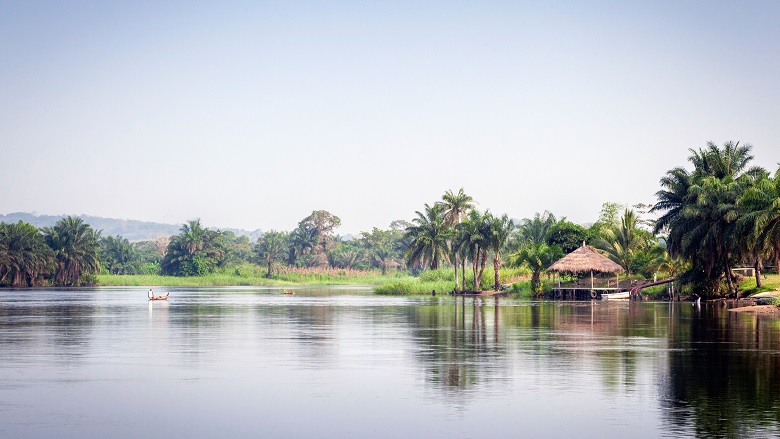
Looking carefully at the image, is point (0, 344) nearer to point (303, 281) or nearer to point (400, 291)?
point (400, 291)

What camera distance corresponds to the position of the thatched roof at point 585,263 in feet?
212

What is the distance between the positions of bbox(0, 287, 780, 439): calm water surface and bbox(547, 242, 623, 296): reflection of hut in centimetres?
3143

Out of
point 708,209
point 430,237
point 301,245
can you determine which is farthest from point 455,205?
point 301,245

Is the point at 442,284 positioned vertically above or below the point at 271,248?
below

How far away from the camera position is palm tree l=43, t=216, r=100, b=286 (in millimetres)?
115438

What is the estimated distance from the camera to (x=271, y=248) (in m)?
141

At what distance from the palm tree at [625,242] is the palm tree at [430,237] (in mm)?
19826

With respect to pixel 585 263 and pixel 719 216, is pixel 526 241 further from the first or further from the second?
pixel 719 216

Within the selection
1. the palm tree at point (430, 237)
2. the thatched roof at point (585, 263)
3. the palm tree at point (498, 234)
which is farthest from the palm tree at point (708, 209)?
the palm tree at point (430, 237)

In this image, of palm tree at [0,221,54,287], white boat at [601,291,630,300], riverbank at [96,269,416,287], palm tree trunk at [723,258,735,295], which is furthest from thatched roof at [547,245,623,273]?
palm tree at [0,221,54,287]

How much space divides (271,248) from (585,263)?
83.5 meters

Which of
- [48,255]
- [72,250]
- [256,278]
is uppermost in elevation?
[72,250]

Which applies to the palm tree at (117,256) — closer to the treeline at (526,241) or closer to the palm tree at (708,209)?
the treeline at (526,241)

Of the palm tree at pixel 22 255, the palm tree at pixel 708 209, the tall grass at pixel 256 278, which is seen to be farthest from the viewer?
the tall grass at pixel 256 278
